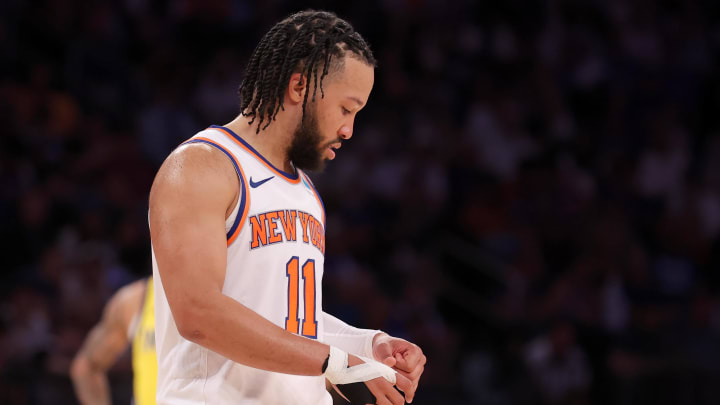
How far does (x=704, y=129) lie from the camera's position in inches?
371

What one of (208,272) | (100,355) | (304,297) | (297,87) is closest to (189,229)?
(208,272)

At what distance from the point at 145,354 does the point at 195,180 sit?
246 centimetres

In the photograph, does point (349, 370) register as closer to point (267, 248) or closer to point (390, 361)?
point (390, 361)

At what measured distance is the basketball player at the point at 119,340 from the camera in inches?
177

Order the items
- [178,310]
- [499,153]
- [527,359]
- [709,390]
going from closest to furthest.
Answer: [178,310], [709,390], [527,359], [499,153]

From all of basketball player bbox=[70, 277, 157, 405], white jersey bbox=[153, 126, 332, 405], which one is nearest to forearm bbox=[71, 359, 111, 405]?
basketball player bbox=[70, 277, 157, 405]

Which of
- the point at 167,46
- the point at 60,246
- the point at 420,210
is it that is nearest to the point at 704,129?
the point at 420,210

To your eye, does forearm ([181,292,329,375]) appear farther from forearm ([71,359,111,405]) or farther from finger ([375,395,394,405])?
forearm ([71,359,111,405])

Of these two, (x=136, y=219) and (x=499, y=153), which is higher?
(x=499, y=153)

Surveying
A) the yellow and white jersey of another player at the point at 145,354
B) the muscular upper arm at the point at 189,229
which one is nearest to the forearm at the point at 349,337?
the muscular upper arm at the point at 189,229

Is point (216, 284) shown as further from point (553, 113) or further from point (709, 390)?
point (553, 113)

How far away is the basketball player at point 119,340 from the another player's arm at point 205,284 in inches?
93.6

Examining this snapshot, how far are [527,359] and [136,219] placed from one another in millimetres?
3621

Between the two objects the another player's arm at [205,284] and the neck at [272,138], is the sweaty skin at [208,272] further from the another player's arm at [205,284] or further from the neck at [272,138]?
the neck at [272,138]
